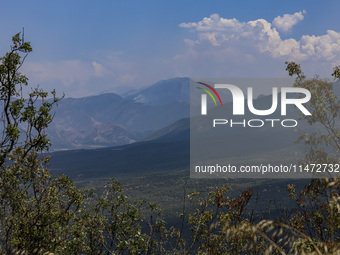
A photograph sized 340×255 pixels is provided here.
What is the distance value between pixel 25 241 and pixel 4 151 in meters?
1.92

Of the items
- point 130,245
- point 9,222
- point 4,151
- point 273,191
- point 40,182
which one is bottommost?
point 273,191

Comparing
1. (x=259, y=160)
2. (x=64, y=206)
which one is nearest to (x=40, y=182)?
(x=64, y=206)

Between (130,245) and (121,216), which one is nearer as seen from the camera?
(130,245)

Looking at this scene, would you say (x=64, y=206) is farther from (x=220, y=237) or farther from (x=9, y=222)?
(x=220, y=237)

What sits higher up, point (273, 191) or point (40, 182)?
point (40, 182)

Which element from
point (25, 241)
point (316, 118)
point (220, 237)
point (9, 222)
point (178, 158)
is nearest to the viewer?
point (25, 241)

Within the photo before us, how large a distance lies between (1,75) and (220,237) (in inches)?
247

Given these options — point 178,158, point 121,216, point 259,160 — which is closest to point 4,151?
point 121,216

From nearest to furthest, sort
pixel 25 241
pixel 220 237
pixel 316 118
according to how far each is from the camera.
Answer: pixel 25 241 → pixel 220 237 → pixel 316 118

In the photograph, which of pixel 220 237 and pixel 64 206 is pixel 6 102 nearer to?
pixel 64 206

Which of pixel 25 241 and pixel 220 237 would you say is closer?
pixel 25 241

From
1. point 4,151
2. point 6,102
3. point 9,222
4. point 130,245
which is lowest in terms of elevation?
point 130,245

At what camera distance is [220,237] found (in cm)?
1037

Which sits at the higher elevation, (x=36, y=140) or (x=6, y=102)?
(x=6, y=102)
